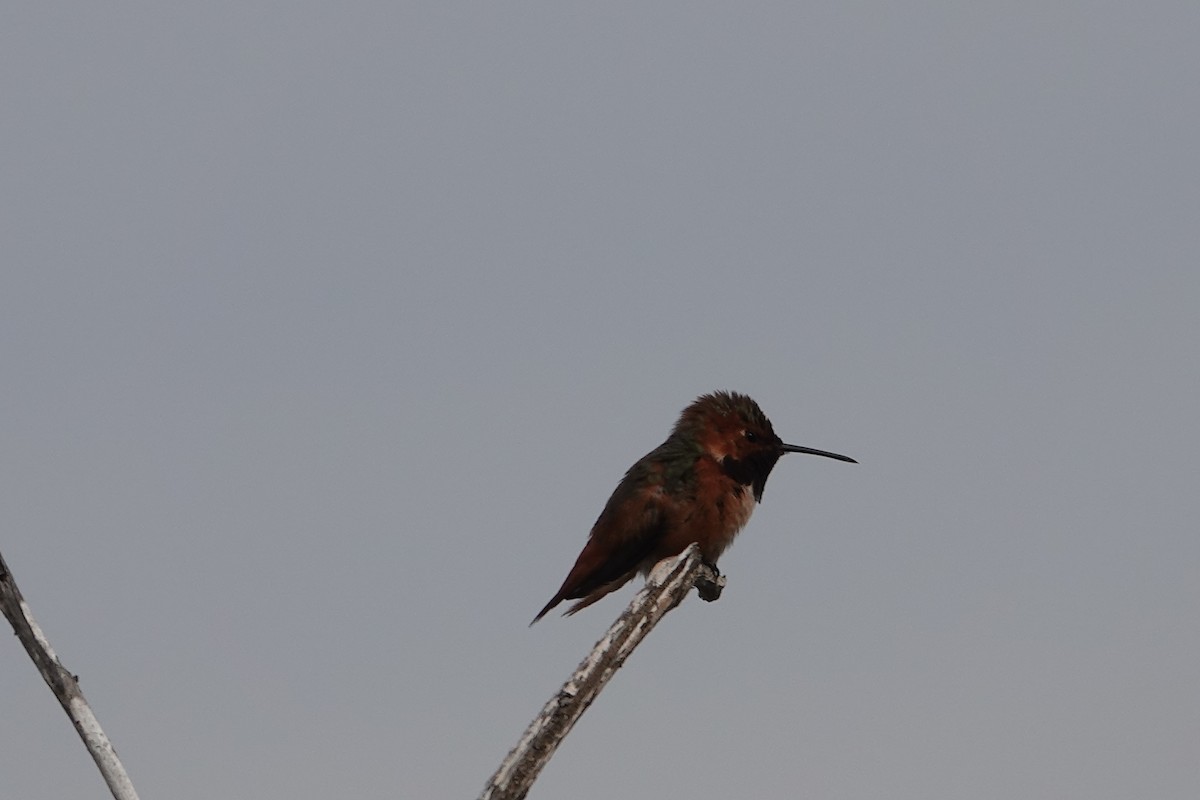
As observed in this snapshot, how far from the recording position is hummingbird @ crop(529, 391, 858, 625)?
13398mm

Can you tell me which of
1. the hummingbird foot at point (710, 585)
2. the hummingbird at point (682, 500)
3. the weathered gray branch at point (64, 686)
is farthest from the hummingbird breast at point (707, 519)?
the weathered gray branch at point (64, 686)

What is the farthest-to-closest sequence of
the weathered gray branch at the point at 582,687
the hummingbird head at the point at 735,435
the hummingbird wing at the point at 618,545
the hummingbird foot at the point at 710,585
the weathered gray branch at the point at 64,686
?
the hummingbird head at the point at 735,435 → the hummingbird wing at the point at 618,545 → the hummingbird foot at the point at 710,585 → the weathered gray branch at the point at 64,686 → the weathered gray branch at the point at 582,687

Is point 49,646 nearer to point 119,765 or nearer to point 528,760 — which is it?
point 119,765

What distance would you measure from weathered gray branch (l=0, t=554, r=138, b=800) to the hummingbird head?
6.70 m

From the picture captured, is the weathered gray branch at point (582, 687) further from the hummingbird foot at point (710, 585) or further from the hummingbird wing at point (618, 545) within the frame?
the hummingbird wing at point (618, 545)

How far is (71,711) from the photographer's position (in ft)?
29.4

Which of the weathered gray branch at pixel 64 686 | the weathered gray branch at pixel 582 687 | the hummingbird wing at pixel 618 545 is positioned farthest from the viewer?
the hummingbird wing at pixel 618 545

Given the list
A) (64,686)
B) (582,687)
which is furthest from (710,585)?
(64,686)

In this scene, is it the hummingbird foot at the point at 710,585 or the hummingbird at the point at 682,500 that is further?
the hummingbird at the point at 682,500

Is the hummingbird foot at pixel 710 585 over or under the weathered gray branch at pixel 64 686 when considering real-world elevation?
over

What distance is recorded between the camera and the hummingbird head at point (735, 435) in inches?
561

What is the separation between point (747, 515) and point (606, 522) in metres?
1.35

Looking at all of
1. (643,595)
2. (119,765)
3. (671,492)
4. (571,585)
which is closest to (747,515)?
(671,492)

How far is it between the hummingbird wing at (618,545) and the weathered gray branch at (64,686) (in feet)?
16.5
